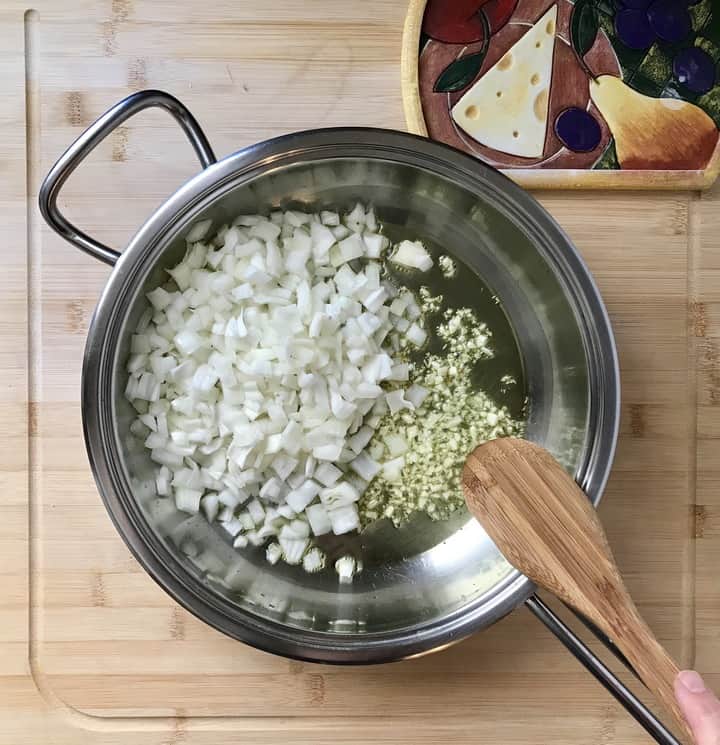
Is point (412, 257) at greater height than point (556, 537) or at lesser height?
greater

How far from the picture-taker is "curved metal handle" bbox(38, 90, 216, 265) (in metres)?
0.96

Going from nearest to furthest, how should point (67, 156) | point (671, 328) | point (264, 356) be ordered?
point (67, 156) → point (264, 356) → point (671, 328)

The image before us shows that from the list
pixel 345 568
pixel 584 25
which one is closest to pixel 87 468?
pixel 345 568

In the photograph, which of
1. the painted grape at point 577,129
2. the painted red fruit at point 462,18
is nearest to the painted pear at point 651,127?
the painted grape at point 577,129

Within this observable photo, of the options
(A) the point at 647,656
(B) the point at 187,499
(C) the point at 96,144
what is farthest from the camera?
(B) the point at 187,499

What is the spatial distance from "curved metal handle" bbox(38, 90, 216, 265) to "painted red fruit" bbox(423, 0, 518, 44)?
0.40 metres

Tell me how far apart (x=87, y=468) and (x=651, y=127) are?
1015 millimetres

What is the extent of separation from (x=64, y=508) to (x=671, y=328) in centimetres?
99

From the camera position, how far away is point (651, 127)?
117 cm

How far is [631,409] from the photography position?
1.21 meters

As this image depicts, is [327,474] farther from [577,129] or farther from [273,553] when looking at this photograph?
[577,129]

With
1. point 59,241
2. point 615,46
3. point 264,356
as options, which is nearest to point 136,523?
point 264,356

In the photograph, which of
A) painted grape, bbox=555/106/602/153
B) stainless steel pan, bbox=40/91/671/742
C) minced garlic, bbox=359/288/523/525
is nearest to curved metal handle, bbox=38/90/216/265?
stainless steel pan, bbox=40/91/671/742

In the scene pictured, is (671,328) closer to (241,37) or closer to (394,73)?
(394,73)
